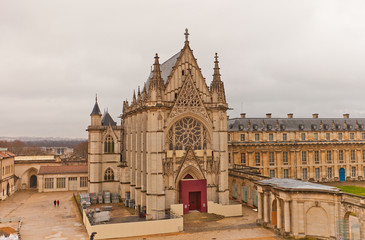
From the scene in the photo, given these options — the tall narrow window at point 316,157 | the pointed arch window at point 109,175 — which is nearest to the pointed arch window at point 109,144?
the pointed arch window at point 109,175

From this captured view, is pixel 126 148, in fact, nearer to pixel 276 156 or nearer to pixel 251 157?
pixel 251 157

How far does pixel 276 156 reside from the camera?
57750 mm

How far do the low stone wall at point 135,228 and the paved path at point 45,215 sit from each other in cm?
171

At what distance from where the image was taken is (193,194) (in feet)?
122

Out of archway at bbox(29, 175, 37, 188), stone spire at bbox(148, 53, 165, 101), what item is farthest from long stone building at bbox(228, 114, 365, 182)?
archway at bbox(29, 175, 37, 188)

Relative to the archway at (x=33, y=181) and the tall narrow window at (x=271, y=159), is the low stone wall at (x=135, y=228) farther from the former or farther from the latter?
the archway at (x=33, y=181)

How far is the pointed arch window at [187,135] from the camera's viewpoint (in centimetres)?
3634

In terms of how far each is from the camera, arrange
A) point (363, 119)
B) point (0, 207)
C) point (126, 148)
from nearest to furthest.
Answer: point (0, 207) → point (126, 148) → point (363, 119)

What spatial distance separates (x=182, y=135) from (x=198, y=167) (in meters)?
4.28

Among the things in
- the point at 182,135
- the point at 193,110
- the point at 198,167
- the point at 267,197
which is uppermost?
the point at 193,110

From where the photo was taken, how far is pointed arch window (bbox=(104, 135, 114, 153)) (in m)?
49.5

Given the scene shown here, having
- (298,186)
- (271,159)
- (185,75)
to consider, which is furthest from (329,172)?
(185,75)

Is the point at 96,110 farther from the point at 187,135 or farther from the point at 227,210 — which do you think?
the point at 227,210

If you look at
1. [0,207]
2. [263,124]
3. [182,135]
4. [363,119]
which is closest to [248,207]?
[182,135]
